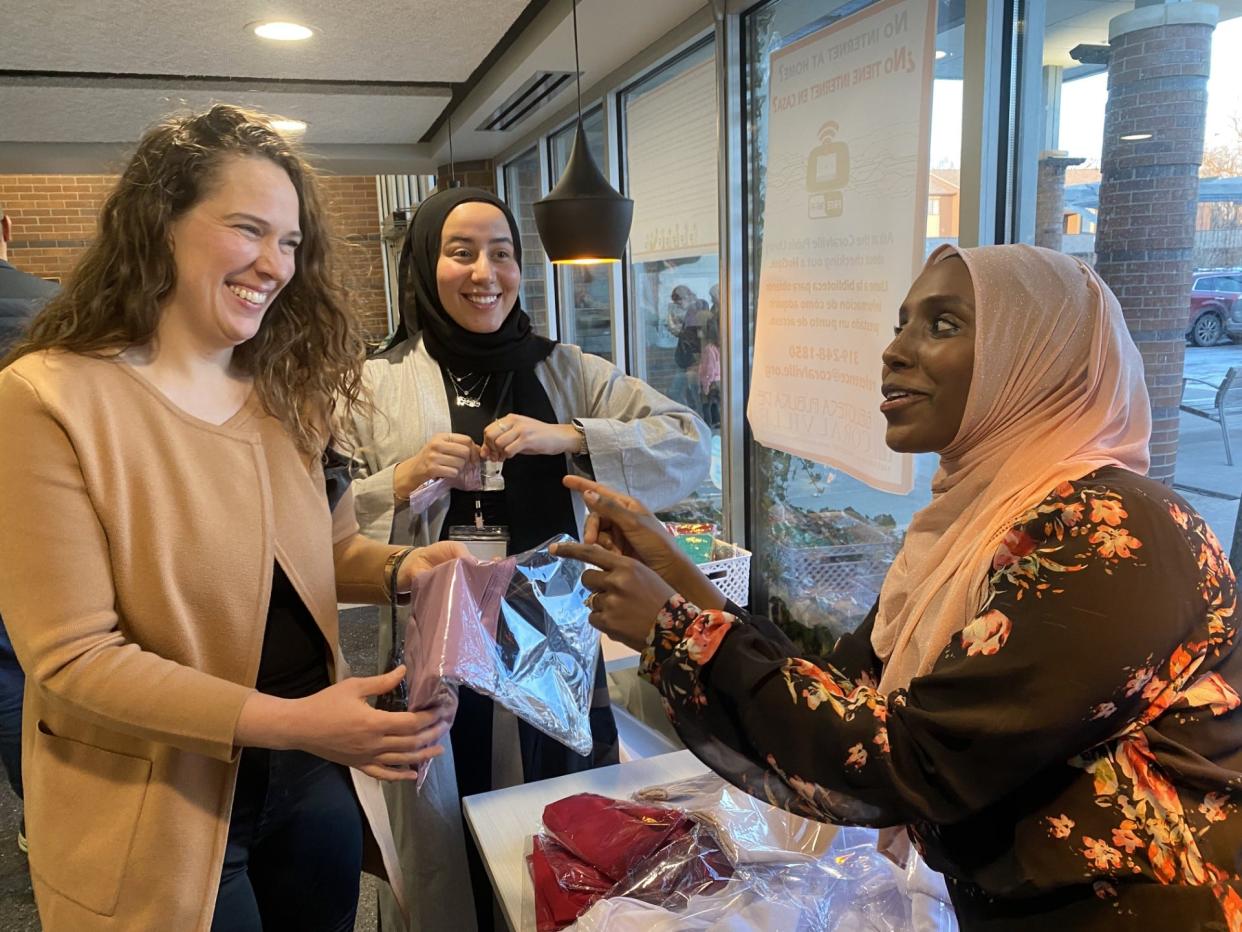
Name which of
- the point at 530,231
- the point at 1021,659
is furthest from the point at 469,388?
the point at 530,231

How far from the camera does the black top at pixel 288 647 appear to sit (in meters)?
1.13

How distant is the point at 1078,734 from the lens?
0.73 meters

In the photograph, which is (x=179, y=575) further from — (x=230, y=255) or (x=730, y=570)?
(x=730, y=570)

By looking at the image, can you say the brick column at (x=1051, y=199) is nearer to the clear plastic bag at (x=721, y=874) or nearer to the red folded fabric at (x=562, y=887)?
the clear plastic bag at (x=721, y=874)

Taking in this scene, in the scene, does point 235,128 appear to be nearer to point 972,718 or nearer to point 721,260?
point 972,718

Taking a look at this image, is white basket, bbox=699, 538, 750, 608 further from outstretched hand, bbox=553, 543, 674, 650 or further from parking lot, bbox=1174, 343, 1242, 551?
outstretched hand, bbox=553, 543, 674, 650

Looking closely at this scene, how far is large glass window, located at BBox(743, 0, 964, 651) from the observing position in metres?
2.18

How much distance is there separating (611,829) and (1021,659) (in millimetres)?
663

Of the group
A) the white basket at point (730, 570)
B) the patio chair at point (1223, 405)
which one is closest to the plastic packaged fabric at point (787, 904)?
the patio chair at point (1223, 405)

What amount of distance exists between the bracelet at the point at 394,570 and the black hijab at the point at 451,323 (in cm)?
51

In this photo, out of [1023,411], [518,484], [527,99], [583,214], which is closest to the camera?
[1023,411]

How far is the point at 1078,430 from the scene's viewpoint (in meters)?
0.87

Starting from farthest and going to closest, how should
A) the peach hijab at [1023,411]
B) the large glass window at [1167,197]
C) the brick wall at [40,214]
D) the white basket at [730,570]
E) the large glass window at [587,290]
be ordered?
the brick wall at [40,214], the large glass window at [587,290], the white basket at [730,570], the large glass window at [1167,197], the peach hijab at [1023,411]

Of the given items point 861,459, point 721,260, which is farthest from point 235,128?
point 721,260
